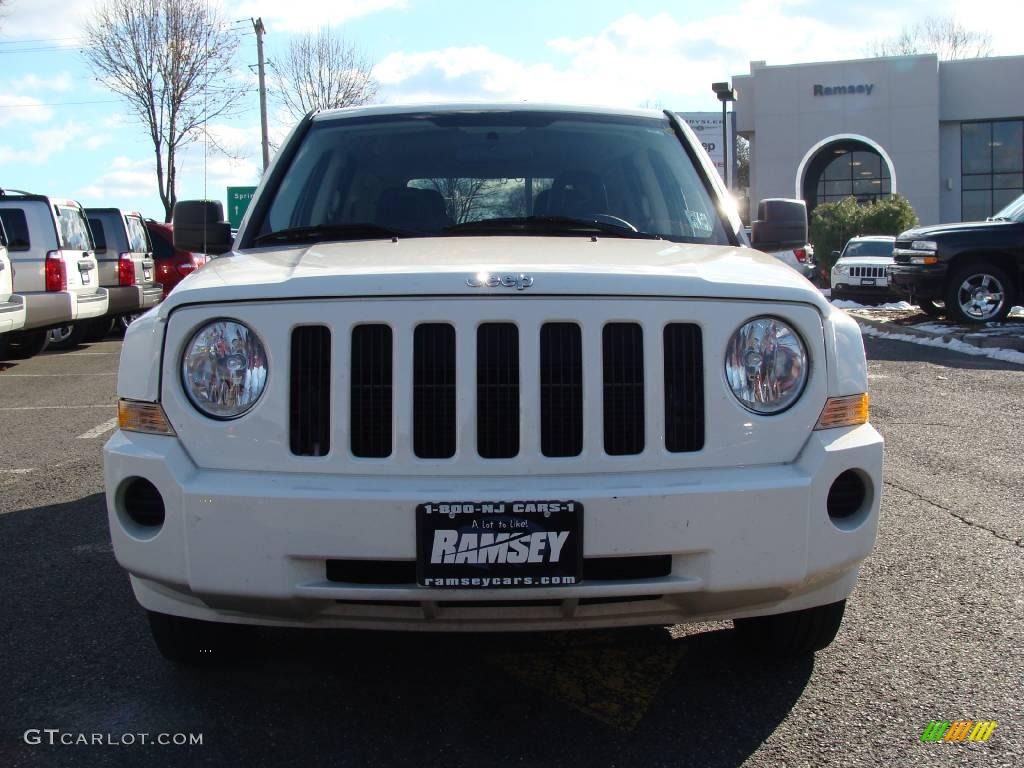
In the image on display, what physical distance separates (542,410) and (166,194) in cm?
3228

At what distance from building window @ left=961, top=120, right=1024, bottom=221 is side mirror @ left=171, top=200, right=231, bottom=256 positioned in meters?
41.9

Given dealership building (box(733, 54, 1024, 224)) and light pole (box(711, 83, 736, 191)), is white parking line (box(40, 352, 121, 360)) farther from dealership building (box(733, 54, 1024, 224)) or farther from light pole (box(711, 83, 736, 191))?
dealership building (box(733, 54, 1024, 224))

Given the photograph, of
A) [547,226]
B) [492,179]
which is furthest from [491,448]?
[492,179]

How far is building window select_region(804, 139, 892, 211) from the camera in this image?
43344 millimetres

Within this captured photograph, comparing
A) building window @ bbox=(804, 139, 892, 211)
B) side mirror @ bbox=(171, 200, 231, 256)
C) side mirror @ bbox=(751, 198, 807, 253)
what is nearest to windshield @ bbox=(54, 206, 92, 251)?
side mirror @ bbox=(171, 200, 231, 256)

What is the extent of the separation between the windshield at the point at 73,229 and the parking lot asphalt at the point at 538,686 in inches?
393

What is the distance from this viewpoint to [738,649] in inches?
132

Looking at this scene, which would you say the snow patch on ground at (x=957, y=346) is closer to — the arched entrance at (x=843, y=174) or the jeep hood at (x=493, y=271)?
the jeep hood at (x=493, y=271)

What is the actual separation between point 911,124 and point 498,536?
140 ft

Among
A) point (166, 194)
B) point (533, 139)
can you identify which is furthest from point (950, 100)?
point (533, 139)

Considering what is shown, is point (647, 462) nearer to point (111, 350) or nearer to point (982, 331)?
point (982, 331)

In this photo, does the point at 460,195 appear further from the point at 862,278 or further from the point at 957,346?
the point at 862,278

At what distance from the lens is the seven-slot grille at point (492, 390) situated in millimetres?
2652

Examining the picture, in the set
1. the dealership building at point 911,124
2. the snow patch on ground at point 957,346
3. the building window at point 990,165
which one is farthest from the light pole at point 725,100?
the snow patch on ground at point 957,346
